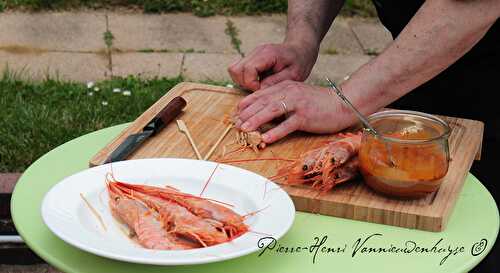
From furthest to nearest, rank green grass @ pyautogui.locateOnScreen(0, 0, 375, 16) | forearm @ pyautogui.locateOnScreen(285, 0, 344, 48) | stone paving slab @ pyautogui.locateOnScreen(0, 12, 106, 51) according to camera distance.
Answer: green grass @ pyautogui.locateOnScreen(0, 0, 375, 16) → stone paving slab @ pyautogui.locateOnScreen(0, 12, 106, 51) → forearm @ pyautogui.locateOnScreen(285, 0, 344, 48)

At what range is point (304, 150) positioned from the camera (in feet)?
7.88

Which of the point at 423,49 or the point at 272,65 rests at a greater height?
the point at 423,49

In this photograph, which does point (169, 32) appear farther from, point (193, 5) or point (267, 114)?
point (267, 114)

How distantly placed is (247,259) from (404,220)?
0.38 meters

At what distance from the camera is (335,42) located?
234 inches

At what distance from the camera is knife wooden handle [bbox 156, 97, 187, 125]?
2.52 m

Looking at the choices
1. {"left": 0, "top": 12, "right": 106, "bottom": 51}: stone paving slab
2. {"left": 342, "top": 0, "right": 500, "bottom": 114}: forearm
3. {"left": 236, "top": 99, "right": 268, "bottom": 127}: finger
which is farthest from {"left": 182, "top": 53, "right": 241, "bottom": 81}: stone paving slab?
{"left": 342, "top": 0, "right": 500, "bottom": 114}: forearm

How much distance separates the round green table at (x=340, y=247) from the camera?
1927 mm

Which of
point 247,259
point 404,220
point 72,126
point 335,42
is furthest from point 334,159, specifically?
point 335,42

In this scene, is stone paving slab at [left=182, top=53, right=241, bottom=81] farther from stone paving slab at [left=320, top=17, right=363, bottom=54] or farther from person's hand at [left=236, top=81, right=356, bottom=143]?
person's hand at [left=236, top=81, right=356, bottom=143]

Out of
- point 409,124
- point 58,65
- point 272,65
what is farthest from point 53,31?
point 409,124

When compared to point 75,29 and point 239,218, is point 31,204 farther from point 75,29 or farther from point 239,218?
point 75,29

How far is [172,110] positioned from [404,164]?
787 mm

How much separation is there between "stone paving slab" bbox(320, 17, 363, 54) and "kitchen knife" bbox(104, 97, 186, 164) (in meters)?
3.30
